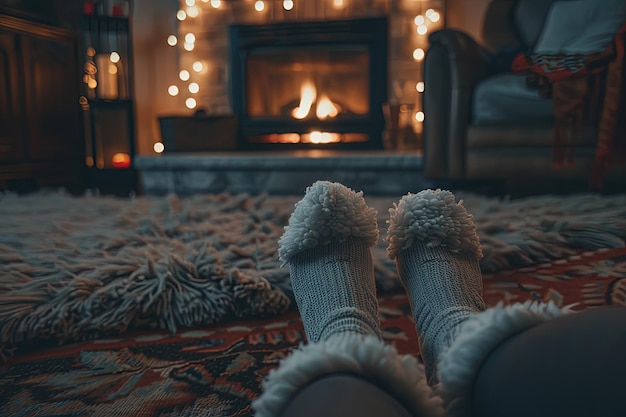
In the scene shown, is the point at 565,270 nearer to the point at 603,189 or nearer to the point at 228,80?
the point at 603,189

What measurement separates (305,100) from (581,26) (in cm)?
165

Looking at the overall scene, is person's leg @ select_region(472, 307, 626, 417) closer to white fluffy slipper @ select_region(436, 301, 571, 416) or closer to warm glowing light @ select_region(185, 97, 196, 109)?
white fluffy slipper @ select_region(436, 301, 571, 416)

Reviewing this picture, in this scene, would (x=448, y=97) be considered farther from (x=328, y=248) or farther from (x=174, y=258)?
(x=328, y=248)

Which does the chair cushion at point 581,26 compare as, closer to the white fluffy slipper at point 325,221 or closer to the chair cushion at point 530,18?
the chair cushion at point 530,18

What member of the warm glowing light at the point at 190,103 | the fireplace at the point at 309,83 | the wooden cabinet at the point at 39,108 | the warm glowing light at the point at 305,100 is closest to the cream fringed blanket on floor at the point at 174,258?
the wooden cabinet at the point at 39,108

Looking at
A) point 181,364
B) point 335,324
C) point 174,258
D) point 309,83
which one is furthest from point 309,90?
point 335,324

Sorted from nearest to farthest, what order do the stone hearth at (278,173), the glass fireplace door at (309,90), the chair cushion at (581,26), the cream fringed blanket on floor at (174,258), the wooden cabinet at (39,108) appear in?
the cream fringed blanket on floor at (174,258) < the chair cushion at (581,26) < the stone hearth at (278,173) < the wooden cabinet at (39,108) < the glass fireplace door at (309,90)

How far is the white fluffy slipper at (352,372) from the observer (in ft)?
1.03

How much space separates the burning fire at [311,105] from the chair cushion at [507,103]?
1.37m

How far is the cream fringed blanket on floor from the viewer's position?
803 millimetres

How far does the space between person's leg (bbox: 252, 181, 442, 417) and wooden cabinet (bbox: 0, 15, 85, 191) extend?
2459 mm

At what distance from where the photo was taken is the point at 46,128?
9.50ft

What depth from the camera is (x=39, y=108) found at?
2.86 meters

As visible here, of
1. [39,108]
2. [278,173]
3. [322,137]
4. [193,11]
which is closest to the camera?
[278,173]
